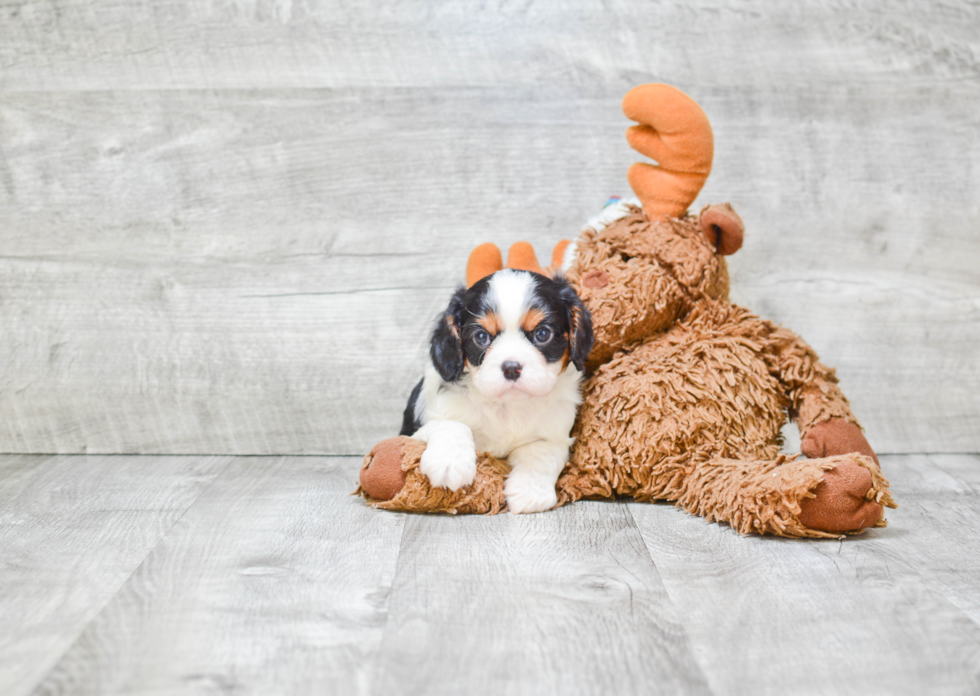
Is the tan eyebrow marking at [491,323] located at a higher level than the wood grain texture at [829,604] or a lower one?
higher

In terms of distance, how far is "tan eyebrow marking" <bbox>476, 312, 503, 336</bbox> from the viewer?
1.63 metres

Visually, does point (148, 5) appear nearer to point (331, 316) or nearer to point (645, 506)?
point (331, 316)

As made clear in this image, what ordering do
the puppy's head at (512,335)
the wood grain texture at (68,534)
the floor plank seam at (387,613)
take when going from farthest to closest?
the puppy's head at (512,335) < the wood grain texture at (68,534) < the floor plank seam at (387,613)

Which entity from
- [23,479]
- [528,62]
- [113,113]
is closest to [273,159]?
[113,113]

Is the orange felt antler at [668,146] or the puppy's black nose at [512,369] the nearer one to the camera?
the puppy's black nose at [512,369]

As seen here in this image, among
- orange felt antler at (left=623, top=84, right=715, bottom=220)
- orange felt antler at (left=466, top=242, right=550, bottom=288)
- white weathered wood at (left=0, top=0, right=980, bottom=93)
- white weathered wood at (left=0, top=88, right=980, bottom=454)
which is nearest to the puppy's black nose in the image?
orange felt antler at (left=466, top=242, right=550, bottom=288)

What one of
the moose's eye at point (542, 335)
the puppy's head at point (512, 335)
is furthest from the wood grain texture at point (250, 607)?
the moose's eye at point (542, 335)

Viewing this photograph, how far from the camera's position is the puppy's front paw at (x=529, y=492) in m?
1.71

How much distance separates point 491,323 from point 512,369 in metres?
0.11

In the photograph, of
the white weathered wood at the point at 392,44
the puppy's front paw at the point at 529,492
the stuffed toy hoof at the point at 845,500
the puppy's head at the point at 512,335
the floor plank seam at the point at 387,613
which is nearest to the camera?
the floor plank seam at the point at 387,613

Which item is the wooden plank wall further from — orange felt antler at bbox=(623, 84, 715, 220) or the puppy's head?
the puppy's head

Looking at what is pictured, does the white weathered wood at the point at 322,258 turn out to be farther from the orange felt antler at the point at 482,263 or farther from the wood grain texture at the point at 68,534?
the orange felt antler at the point at 482,263

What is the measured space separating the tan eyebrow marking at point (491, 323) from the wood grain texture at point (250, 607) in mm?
428

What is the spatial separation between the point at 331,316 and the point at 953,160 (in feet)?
5.96
